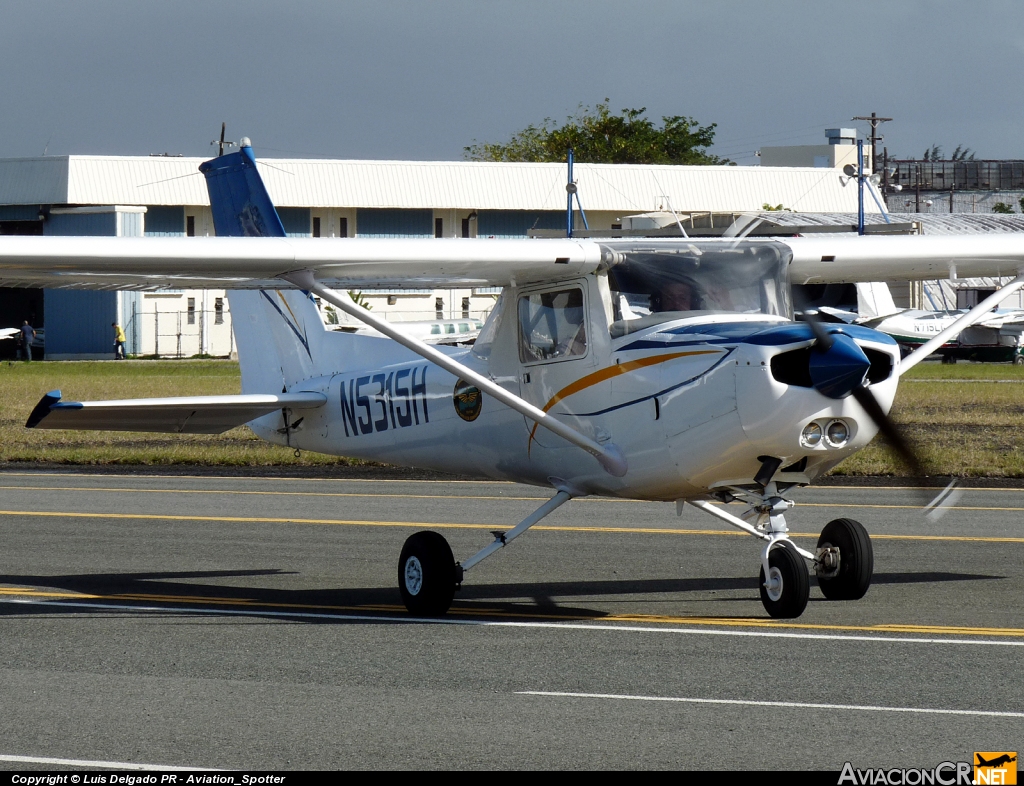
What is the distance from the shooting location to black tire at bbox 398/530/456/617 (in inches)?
361

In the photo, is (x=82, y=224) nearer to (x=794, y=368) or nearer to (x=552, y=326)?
(x=552, y=326)

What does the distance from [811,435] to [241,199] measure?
21.0 feet

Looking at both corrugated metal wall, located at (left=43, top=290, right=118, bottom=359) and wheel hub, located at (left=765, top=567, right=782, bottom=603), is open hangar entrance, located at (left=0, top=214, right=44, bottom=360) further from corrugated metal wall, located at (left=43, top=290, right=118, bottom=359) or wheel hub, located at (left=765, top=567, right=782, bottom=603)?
wheel hub, located at (left=765, top=567, right=782, bottom=603)

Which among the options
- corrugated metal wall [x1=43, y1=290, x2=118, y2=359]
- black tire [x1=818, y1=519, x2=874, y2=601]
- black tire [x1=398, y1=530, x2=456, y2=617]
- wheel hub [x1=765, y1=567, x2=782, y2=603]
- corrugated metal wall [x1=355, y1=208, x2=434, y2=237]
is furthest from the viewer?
corrugated metal wall [x1=355, y1=208, x2=434, y2=237]

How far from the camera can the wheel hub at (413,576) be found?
30.3 feet

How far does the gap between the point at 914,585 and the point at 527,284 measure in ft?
11.2

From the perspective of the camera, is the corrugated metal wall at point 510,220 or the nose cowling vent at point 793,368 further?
the corrugated metal wall at point 510,220

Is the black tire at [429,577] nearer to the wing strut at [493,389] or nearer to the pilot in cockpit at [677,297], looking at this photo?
the wing strut at [493,389]

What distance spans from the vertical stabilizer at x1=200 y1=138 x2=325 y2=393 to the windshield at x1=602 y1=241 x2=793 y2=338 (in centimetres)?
401

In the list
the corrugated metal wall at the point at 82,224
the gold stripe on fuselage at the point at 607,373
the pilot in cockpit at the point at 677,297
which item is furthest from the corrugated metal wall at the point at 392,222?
the pilot in cockpit at the point at 677,297

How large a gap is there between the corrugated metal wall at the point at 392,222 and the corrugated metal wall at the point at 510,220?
2661 millimetres

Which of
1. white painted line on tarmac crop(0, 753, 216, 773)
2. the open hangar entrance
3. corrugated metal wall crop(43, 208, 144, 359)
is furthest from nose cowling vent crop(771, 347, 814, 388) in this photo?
the open hangar entrance

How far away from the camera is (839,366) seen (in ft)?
25.5

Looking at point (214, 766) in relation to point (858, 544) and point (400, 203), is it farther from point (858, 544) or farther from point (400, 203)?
point (400, 203)
